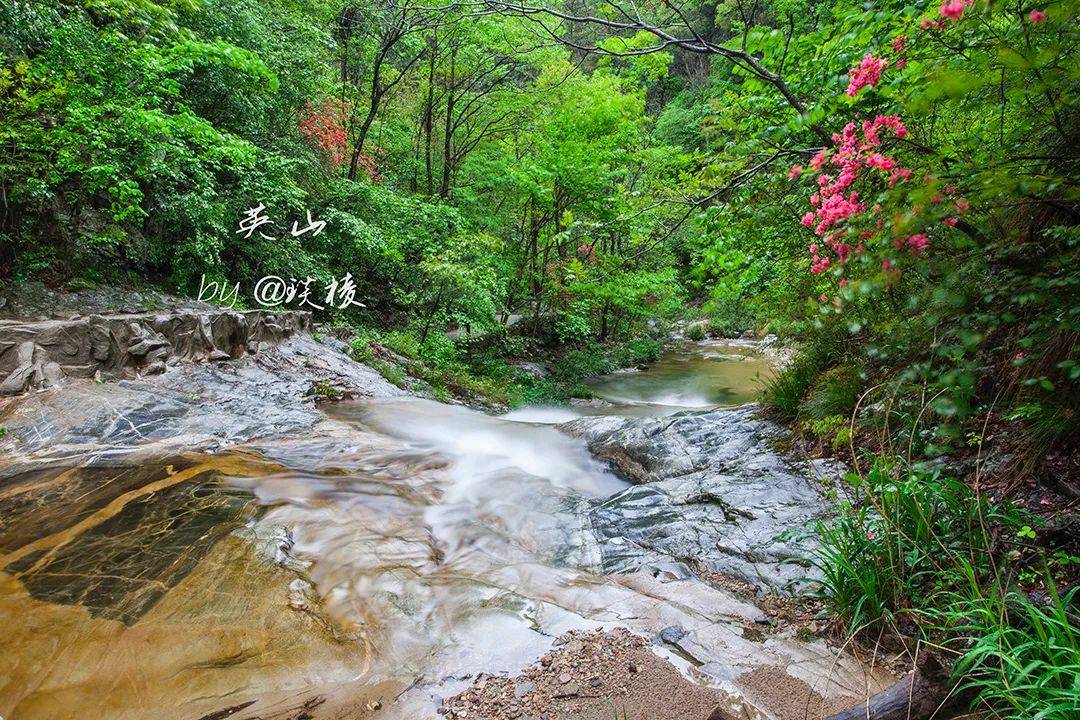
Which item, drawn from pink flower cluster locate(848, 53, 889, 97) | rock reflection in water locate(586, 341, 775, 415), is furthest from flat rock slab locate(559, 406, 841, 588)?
rock reflection in water locate(586, 341, 775, 415)

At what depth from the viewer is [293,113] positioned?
11.5 metres

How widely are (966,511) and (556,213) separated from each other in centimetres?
1212

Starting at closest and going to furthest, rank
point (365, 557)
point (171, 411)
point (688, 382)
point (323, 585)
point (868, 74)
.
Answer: point (868, 74), point (323, 585), point (365, 557), point (171, 411), point (688, 382)

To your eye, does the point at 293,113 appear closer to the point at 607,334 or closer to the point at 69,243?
the point at 69,243

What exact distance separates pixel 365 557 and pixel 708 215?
3.56 metres

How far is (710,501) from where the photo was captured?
4.49 meters

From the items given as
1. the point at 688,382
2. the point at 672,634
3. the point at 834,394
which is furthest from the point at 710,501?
the point at 688,382

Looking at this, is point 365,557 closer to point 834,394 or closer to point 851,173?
point 851,173

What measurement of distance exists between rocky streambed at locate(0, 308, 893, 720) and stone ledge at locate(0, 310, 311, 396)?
33 mm

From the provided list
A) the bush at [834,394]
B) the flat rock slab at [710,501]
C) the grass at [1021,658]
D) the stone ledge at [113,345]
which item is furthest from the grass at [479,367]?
the grass at [1021,658]

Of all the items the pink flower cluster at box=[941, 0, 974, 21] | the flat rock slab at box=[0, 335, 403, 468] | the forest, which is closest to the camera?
the pink flower cluster at box=[941, 0, 974, 21]

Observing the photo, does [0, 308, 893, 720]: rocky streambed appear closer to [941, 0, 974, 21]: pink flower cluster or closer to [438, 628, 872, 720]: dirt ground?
Result: [438, 628, 872, 720]: dirt ground

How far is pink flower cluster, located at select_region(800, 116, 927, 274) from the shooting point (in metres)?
2.42

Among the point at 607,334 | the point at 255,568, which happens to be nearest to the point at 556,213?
the point at 607,334
